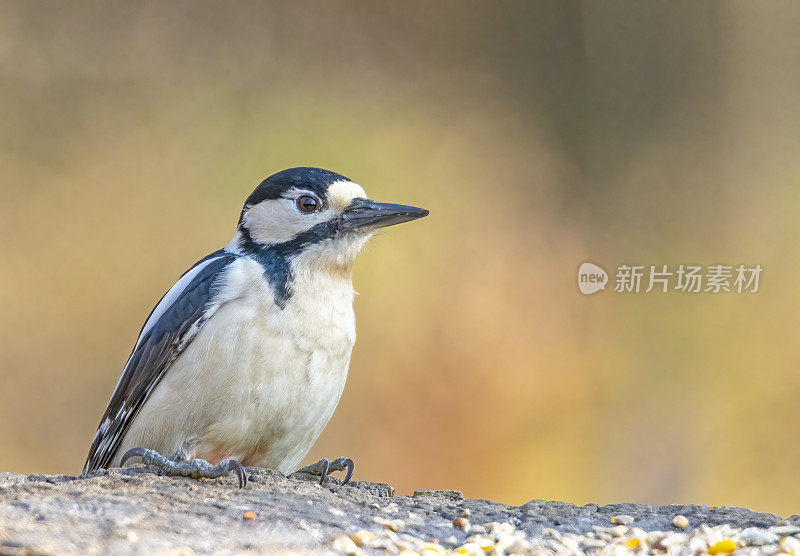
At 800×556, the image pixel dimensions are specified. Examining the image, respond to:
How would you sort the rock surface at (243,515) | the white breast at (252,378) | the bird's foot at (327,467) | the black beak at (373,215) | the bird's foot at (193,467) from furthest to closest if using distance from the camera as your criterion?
the black beak at (373,215)
the bird's foot at (327,467)
the white breast at (252,378)
the bird's foot at (193,467)
the rock surface at (243,515)

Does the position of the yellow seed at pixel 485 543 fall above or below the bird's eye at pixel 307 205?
below

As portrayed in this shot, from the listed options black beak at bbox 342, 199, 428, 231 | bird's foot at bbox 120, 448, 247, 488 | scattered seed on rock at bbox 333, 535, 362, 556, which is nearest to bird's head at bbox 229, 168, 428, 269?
black beak at bbox 342, 199, 428, 231

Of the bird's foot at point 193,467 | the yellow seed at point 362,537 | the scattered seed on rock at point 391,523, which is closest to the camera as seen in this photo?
the yellow seed at point 362,537

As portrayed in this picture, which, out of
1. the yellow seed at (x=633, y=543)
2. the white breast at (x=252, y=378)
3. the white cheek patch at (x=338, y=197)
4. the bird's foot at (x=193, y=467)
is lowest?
the bird's foot at (x=193, y=467)

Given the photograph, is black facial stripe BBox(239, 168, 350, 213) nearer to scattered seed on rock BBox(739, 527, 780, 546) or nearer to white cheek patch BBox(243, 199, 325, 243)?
white cheek patch BBox(243, 199, 325, 243)

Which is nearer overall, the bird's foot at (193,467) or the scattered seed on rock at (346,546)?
the scattered seed on rock at (346,546)

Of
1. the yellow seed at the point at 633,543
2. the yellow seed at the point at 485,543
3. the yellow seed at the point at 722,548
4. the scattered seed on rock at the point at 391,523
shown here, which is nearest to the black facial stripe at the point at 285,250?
the scattered seed on rock at the point at 391,523

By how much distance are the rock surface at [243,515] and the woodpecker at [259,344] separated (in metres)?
0.15

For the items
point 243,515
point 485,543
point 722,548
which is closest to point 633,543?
point 722,548

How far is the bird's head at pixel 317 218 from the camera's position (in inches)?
93.4

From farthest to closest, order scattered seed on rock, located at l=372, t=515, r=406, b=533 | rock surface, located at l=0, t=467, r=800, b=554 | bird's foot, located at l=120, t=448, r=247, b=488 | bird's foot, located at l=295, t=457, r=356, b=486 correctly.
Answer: bird's foot, located at l=295, t=457, r=356, b=486
bird's foot, located at l=120, t=448, r=247, b=488
scattered seed on rock, located at l=372, t=515, r=406, b=533
rock surface, located at l=0, t=467, r=800, b=554

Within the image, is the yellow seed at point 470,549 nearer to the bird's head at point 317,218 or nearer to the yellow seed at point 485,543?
the yellow seed at point 485,543

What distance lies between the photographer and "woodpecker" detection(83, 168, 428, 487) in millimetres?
2174

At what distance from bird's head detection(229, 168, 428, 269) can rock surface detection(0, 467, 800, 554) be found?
597 mm
